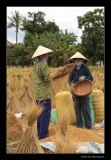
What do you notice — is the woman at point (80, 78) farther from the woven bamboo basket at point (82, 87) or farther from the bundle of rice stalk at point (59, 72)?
the bundle of rice stalk at point (59, 72)

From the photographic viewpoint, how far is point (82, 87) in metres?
2.59

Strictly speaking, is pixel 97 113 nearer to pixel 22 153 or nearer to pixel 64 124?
pixel 64 124

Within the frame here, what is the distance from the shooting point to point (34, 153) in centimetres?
118

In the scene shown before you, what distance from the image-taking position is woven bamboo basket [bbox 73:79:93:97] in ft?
8.25

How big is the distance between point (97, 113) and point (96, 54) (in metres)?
2.07

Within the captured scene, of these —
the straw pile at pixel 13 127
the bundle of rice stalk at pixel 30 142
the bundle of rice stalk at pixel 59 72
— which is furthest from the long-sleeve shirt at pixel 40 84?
the bundle of rice stalk at pixel 30 142

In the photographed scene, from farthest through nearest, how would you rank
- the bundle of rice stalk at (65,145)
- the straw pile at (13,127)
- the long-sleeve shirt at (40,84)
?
1. the straw pile at (13,127)
2. the long-sleeve shirt at (40,84)
3. the bundle of rice stalk at (65,145)

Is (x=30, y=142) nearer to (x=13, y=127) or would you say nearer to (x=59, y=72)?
(x=59, y=72)

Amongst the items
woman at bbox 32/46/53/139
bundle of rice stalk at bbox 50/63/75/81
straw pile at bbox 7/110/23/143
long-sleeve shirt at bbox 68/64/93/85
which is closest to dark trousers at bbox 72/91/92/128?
long-sleeve shirt at bbox 68/64/93/85

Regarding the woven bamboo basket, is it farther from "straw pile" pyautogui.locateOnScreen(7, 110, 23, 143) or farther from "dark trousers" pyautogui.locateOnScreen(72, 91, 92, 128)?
"straw pile" pyautogui.locateOnScreen(7, 110, 23, 143)

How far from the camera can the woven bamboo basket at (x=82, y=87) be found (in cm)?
252

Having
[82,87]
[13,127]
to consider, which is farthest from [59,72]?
[13,127]

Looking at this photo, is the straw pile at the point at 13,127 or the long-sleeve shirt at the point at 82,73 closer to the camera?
the straw pile at the point at 13,127

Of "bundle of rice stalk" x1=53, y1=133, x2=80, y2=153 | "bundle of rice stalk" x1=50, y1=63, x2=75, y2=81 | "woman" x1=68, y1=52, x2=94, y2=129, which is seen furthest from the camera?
"woman" x1=68, y1=52, x2=94, y2=129
